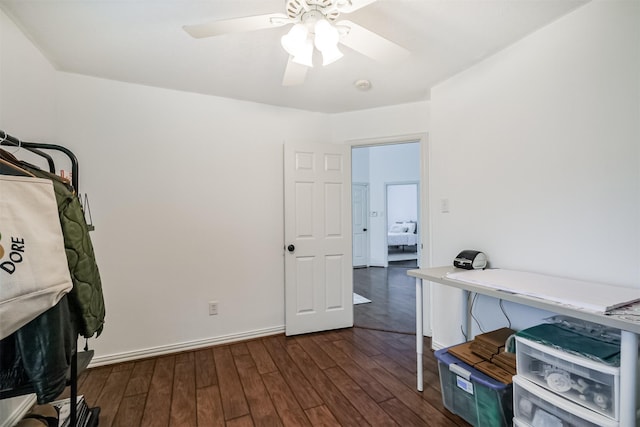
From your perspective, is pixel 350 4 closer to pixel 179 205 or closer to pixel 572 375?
pixel 572 375

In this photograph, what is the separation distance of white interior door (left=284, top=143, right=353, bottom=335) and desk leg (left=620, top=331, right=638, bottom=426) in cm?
223

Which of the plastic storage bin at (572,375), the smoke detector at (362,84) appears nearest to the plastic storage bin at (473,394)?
the plastic storage bin at (572,375)

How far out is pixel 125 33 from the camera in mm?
1748

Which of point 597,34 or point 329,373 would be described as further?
point 329,373

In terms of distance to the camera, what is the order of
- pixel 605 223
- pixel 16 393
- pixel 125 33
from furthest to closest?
pixel 125 33
pixel 605 223
pixel 16 393

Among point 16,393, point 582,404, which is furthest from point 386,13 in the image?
point 16,393

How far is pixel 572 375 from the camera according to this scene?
4.00ft

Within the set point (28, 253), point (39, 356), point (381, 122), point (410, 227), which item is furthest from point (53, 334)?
point (410, 227)

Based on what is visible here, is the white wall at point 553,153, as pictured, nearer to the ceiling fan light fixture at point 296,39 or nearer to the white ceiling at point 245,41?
the white ceiling at point 245,41

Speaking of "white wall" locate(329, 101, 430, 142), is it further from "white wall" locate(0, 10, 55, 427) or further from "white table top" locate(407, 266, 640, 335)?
"white wall" locate(0, 10, 55, 427)

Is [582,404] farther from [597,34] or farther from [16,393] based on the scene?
[16,393]

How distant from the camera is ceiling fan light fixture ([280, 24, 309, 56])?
1.28 m

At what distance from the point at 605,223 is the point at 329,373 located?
193 centimetres

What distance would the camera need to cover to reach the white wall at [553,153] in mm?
1404
